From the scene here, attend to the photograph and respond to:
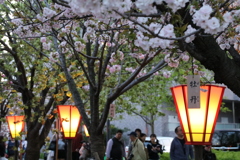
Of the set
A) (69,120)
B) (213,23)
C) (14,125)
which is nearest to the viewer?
(213,23)

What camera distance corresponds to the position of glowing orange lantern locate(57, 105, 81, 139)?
413 inches

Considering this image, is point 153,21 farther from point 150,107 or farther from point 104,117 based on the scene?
point 150,107

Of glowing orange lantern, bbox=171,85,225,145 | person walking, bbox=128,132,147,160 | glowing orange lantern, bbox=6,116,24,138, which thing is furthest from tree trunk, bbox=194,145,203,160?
glowing orange lantern, bbox=6,116,24,138

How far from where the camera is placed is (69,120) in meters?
10.5

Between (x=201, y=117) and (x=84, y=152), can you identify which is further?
(x=84, y=152)

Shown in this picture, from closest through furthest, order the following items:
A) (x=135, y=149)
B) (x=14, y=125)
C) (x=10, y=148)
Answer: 1. (x=135, y=149)
2. (x=14, y=125)
3. (x=10, y=148)

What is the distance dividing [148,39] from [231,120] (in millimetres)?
36865

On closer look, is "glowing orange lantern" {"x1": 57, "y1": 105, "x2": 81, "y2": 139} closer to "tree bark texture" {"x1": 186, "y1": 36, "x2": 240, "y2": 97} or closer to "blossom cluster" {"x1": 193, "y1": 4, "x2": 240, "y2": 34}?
"tree bark texture" {"x1": 186, "y1": 36, "x2": 240, "y2": 97}

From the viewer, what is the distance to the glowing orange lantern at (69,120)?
1049 cm

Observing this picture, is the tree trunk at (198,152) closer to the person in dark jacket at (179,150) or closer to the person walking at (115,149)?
the person in dark jacket at (179,150)

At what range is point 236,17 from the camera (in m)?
5.11

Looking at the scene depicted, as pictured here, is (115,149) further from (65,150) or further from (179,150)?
(179,150)

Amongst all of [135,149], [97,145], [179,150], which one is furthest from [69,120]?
[179,150]

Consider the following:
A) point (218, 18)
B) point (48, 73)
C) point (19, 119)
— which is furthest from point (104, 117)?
point (19, 119)
